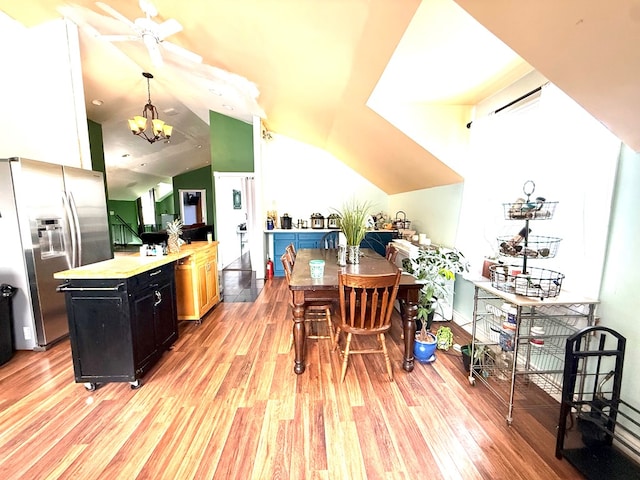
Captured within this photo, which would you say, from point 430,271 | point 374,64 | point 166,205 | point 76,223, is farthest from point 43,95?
point 166,205

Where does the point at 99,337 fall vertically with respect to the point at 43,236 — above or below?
below

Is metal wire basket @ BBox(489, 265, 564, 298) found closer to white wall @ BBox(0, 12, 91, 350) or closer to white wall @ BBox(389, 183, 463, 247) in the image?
white wall @ BBox(389, 183, 463, 247)

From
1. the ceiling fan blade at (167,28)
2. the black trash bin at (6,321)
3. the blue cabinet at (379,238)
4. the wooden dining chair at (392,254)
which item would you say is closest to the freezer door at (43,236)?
the black trash bin at (6,321)

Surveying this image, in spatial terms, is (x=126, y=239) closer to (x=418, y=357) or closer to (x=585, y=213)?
(x=418, y=357)

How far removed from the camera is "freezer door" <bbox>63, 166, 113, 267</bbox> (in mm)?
2699

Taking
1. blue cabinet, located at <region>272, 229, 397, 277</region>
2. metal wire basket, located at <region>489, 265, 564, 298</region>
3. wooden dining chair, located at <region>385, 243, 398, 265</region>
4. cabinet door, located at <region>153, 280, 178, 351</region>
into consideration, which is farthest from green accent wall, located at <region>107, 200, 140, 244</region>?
metal wire basket, located at <region>489, 265, 564, 298</region>

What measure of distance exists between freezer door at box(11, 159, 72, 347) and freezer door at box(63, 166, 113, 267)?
0.28 ft

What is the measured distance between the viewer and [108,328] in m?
1.83

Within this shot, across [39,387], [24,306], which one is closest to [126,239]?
[24,306]

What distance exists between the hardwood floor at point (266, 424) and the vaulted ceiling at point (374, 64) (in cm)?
178

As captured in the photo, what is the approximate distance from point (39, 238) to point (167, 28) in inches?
88.8

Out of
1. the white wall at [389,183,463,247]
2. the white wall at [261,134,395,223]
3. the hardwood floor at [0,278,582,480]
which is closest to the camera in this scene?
the hardwood floor at [0,278,582,480]

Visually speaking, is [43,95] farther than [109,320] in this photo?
Yes

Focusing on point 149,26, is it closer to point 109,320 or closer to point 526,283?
point 109,320
